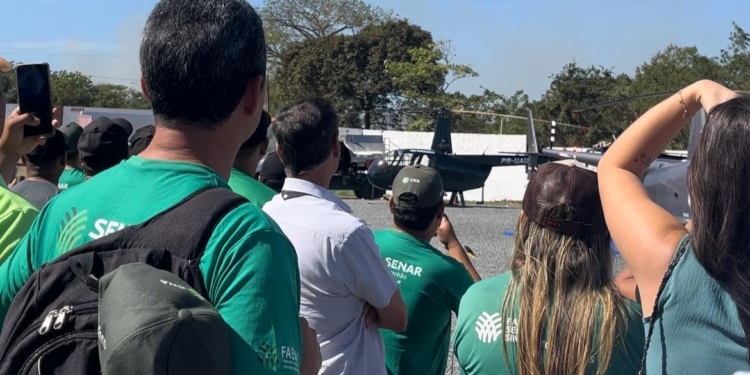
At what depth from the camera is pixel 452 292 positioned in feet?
10.3

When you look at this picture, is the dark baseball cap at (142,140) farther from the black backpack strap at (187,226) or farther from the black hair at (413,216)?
the black backpack strap at (187,226)

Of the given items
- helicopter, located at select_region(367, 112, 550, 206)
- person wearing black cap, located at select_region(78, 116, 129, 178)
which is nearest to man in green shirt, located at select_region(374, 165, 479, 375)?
person wearing black cap, located at select_region(78, 116, 129, 178)

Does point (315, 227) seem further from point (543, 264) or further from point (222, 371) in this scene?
point (222, 371)

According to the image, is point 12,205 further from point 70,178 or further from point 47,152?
Answer: point 70,178

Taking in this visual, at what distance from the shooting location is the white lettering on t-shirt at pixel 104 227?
4.32 feet

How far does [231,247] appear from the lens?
1.20m

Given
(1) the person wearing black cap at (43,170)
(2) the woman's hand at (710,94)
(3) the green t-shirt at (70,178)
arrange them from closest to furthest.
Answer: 1. (2) the woman's hand at (710,94)
2. (1) the person wearing black cap at (43,170)
3. (3) the green t-shirt at (70,178)

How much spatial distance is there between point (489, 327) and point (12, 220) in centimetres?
152

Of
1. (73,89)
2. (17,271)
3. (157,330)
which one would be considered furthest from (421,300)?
(73,89)

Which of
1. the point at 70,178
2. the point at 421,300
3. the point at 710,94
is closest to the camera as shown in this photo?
the point at 710,94

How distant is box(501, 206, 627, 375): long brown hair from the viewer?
220 centimetres

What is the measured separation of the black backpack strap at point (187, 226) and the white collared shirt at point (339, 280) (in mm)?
1276

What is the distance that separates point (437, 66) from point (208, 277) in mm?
52362

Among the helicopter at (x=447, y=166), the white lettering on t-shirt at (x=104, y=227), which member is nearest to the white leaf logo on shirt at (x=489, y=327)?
the white lettering on t-shirt at (x=104, y=227)
